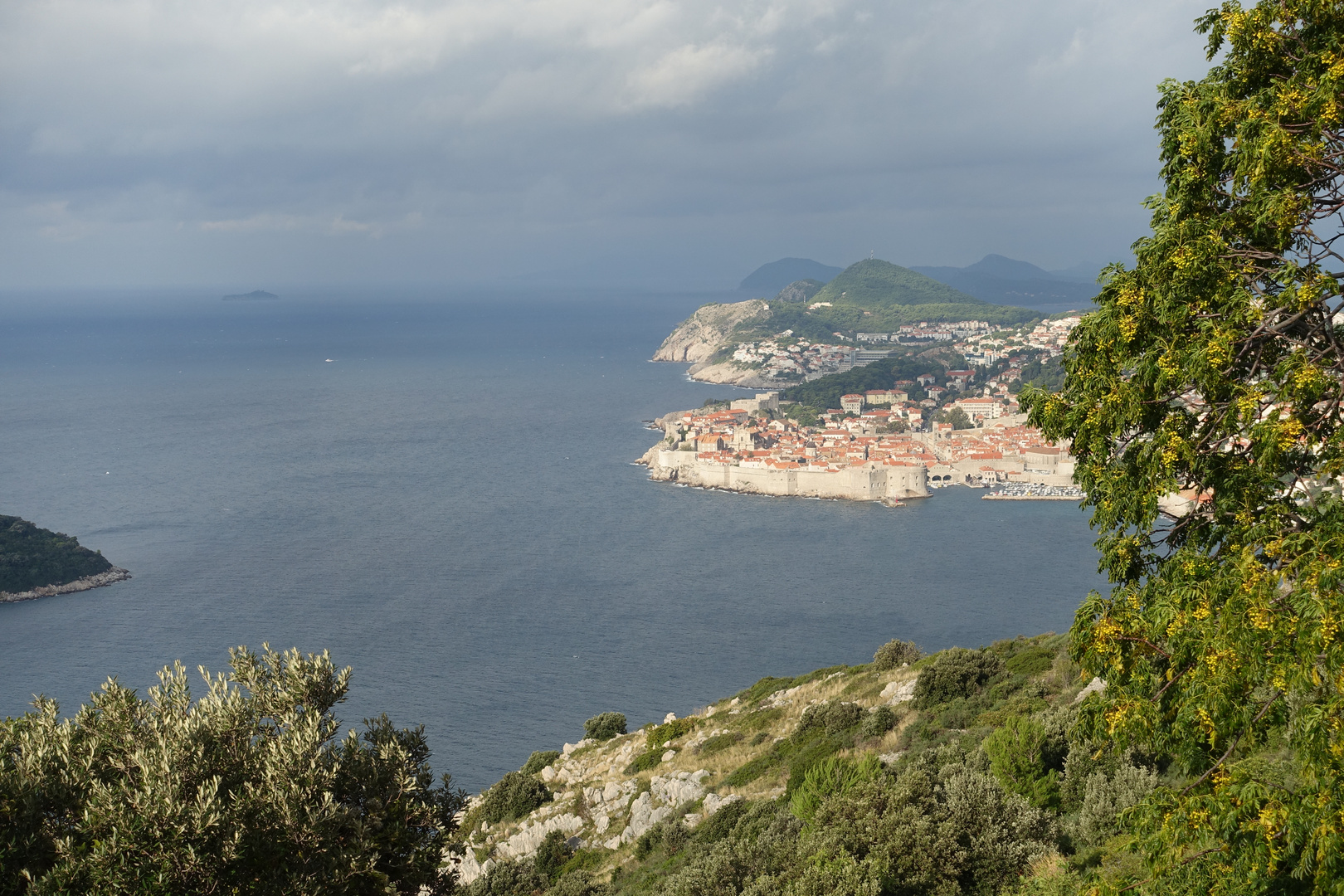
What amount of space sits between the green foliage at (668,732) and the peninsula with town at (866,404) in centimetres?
1010

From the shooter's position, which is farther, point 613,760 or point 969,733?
point 613,760

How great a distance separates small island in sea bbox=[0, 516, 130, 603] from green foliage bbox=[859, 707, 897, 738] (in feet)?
139

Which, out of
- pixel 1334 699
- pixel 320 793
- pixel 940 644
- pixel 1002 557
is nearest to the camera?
pixel 1334 699

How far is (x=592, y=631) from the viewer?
3900cm

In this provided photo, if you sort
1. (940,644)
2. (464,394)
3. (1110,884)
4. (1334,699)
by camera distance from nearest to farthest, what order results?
(1334,699) → (1110,884) → (940,644) → (464,394)

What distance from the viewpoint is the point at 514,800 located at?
1609cm

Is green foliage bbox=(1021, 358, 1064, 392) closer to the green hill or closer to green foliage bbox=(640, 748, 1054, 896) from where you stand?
the green hill

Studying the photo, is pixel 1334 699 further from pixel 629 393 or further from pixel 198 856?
pixel 629 393

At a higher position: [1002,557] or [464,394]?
[464,394]

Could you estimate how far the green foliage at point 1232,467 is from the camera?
3.53 m

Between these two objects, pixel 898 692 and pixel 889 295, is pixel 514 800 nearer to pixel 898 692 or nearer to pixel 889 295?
pixel 898 692

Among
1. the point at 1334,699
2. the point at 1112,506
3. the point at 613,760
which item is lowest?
the point at 613,760

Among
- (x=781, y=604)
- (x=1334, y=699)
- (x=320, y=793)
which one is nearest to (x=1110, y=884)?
(x=1334, y=699)

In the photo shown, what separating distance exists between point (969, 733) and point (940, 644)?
1062 inches
